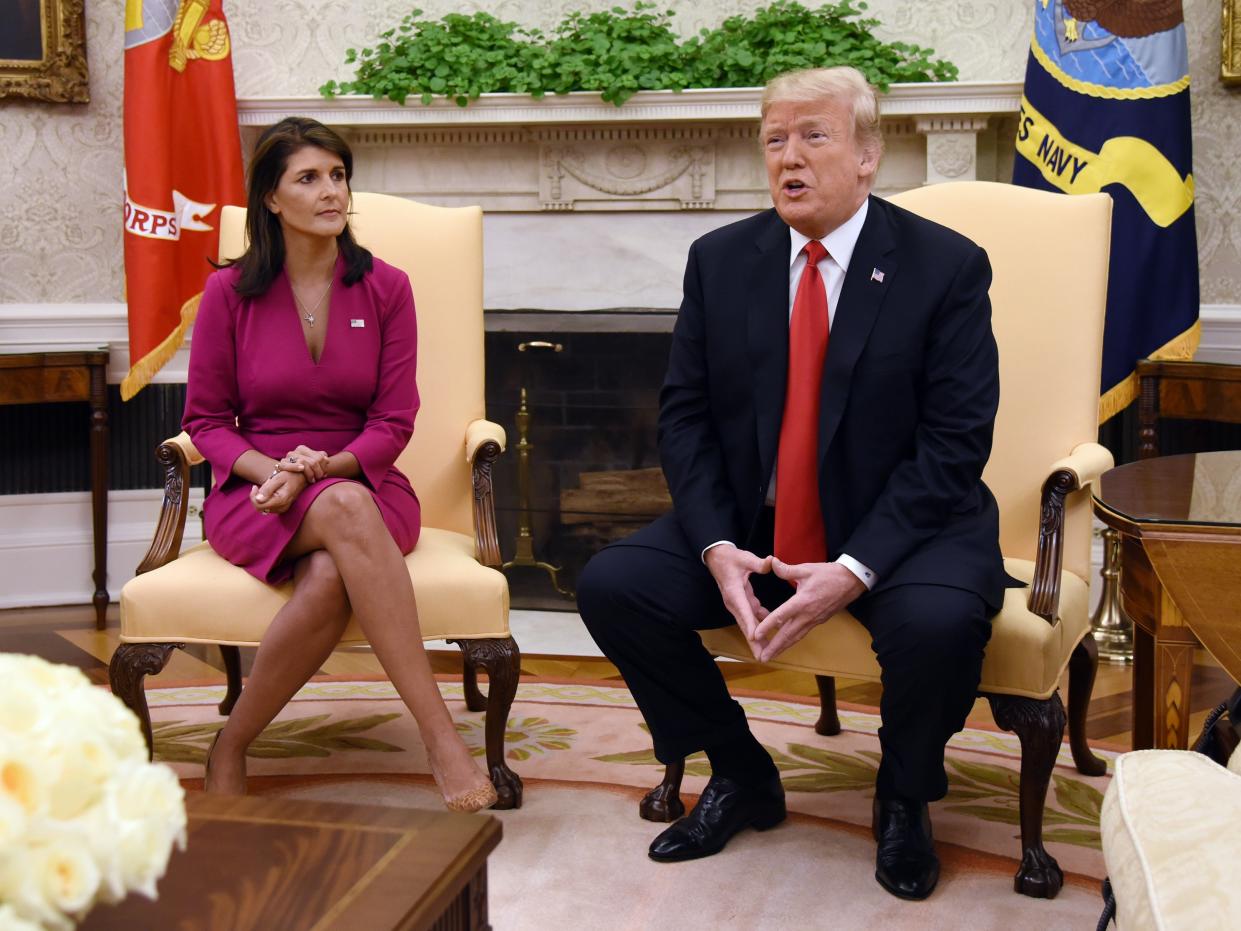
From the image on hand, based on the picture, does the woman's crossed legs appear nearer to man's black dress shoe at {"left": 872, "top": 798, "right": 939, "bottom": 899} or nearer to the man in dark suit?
the man in dark suit

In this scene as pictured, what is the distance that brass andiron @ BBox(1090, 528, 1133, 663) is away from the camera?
389 centimetres

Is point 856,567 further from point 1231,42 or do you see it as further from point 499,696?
point 1231,42

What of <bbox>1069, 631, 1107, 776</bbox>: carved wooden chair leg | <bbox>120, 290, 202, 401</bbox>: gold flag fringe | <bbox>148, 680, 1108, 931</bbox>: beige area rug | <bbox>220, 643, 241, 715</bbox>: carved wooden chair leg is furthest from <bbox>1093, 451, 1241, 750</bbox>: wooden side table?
<bbox>120, 290, 202, 401</bbox>: gold flag fringe

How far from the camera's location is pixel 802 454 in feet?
8.18

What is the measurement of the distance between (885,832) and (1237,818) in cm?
132

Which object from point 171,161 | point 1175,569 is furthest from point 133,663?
point 171,161

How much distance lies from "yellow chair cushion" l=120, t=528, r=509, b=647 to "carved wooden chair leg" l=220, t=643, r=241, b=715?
52cm

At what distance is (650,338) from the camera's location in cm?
453

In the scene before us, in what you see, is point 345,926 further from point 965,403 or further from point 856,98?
point 856,98

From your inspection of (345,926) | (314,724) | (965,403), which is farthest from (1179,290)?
(345,926)

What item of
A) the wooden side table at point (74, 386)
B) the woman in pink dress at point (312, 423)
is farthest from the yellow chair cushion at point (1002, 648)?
the wooden side table at point (74, 386)

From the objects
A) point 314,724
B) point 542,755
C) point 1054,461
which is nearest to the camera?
point 1054,461

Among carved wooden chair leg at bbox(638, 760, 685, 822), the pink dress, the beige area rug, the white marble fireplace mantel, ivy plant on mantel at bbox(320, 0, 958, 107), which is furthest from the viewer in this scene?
the white marble fireplace mantel

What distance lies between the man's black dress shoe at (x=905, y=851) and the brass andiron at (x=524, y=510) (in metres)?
2.27
